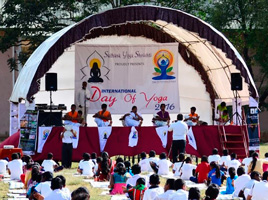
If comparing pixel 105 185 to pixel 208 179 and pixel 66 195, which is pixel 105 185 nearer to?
pixel 208 179

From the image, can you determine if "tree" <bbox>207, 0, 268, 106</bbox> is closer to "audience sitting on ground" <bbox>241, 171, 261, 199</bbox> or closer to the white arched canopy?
the white arched canopy

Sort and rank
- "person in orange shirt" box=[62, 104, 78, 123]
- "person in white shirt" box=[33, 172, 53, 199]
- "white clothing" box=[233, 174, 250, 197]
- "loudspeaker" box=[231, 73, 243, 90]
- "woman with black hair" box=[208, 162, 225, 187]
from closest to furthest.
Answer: "person in white shirt" box=[33, 172, 53, 199] → "white clothing" box=[233, 174, 250, 197] → "woman with black hair" box=[208, 162, 225, 187] → "person in orange shirt" box=[62, 104, 78, 123] → "loudspeaker" box=[231, 73, 243, 90]

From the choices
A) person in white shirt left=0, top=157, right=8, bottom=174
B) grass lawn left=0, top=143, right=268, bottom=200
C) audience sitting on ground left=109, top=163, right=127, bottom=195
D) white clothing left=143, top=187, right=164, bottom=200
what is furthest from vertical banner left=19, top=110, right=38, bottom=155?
white clothing left=143, top=187, right=164, bottom=200

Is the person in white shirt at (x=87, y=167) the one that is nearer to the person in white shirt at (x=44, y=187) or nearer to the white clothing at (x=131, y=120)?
the white clothing at (x=131, y=120)

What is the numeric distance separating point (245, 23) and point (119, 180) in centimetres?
2183

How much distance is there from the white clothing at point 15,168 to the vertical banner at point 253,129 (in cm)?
833

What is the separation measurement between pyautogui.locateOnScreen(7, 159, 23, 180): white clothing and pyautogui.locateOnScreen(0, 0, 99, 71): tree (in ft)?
54.8

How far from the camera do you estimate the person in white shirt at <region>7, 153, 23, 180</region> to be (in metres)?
20.2

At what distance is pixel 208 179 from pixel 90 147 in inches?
259

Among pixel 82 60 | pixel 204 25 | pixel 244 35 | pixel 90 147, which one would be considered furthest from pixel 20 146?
pixel 244 35

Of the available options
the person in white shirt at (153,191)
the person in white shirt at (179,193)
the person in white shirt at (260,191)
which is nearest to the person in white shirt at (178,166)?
the person in white shirt at (260,191)

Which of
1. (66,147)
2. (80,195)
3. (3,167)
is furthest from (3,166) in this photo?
(80,195)

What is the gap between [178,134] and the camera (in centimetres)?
2344

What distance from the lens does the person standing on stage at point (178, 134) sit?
23.4 m
